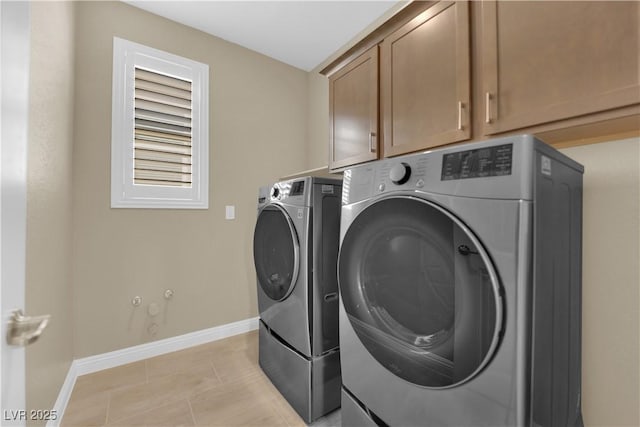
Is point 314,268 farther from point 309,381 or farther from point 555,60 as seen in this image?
point 555,60

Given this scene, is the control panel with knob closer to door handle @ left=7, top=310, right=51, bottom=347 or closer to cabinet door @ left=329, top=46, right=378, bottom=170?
cabinet door @ left=329, top=46, right=378, bottom=170

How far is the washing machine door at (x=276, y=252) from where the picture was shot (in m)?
1.49

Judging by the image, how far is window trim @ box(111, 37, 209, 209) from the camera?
78.7 inches

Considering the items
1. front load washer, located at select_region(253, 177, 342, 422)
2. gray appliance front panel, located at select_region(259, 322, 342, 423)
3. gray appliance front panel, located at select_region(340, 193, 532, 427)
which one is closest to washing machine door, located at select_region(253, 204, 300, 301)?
front load washer, located at select_region(253, 177, 342, 422)

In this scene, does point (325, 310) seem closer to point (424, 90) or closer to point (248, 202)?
point (424, 90)

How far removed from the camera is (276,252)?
5.37 ft

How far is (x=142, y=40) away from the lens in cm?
212

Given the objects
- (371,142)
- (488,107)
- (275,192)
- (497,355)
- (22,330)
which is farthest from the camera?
(275,192)

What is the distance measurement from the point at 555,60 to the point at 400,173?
22.9 inches

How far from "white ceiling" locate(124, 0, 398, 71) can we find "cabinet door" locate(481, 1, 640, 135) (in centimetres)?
139

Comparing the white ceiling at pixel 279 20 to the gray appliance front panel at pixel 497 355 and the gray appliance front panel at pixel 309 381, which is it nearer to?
the gray appliance front panel at pixel 497 355

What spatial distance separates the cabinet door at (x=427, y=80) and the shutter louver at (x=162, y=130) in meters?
1.67

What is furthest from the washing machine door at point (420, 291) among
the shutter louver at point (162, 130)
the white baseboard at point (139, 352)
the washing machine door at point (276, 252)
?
the shutter louver at point (162, 130)

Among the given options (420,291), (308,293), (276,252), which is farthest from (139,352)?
(420,291)
